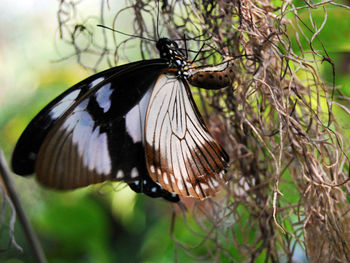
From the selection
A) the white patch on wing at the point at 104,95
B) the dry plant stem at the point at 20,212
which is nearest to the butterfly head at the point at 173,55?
the white patch on wing at the point at 104,95

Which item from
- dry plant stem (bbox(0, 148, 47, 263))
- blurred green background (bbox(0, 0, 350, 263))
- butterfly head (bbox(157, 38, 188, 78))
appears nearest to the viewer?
dry plant stem (bbox(0, 148, 47, 263))

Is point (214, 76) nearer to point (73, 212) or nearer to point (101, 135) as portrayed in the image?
point (101, 135)

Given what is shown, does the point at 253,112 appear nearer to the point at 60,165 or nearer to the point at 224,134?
the point at 224,134

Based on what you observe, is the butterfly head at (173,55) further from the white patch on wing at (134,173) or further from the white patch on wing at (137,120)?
the white patch on wing at (134,173)

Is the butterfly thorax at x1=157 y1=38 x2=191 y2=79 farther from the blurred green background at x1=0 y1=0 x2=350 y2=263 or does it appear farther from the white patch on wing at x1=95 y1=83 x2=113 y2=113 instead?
the blurred green background at x1=0 y1=0 x2=350 y2=263

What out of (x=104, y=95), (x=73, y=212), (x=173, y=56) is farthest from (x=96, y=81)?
(x=73, y=212)

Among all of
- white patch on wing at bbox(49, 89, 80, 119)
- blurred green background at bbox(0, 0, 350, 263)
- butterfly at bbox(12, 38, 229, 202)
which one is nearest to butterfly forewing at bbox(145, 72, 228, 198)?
butterfly at bbox(12, 38, 229, 202)

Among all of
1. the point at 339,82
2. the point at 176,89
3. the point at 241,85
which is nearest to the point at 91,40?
the point at 176,89

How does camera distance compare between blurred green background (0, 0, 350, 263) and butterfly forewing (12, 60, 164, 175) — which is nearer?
butterfly forewing (12, 60, 164, 175)
